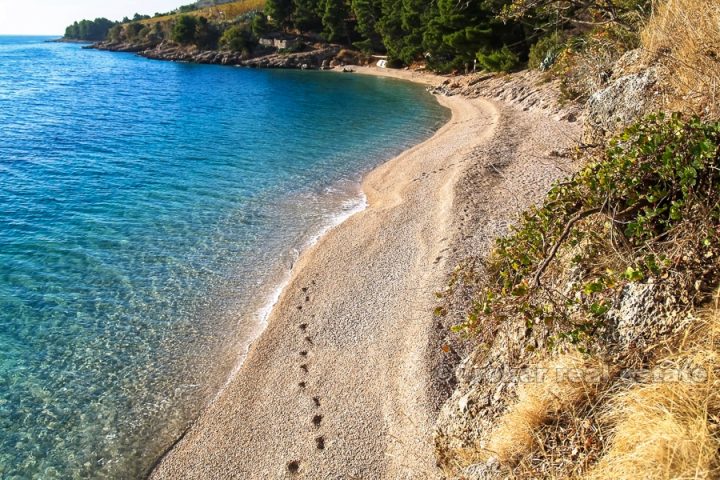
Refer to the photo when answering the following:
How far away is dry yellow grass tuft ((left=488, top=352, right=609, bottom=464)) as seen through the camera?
5.07 m

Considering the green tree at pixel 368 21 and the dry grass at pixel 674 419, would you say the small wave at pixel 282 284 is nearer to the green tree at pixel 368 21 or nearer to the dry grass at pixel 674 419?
the dry grass at pixel 674 419

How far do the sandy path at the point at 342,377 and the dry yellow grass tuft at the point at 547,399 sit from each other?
2.35m

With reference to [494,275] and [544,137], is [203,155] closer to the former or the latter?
[544,137]

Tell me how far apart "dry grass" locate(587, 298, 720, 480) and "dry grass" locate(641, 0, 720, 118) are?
3.60 meters

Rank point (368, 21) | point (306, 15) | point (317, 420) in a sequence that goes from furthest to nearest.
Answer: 1. point (306, 15)
2. point (368, 21)
3. point (317, 420)

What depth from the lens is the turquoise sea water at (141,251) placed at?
981 cm

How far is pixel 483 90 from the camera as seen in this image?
4397cm

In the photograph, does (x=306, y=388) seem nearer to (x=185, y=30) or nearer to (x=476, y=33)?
(x=476, y=33)

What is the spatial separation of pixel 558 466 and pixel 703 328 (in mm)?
1923

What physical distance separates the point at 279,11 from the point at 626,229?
97924 mm

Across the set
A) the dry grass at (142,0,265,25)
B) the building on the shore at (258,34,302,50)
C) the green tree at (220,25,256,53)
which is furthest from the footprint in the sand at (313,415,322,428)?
the dry grass at (142,0,265,25)

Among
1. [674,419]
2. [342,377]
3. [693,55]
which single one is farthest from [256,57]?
[674,419]

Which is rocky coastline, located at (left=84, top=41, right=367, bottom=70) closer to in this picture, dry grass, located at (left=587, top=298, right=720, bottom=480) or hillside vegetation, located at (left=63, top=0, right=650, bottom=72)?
hillside vegetation, located at (left=63, top=0, right=650, bottom=72)

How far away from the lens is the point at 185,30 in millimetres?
102312
